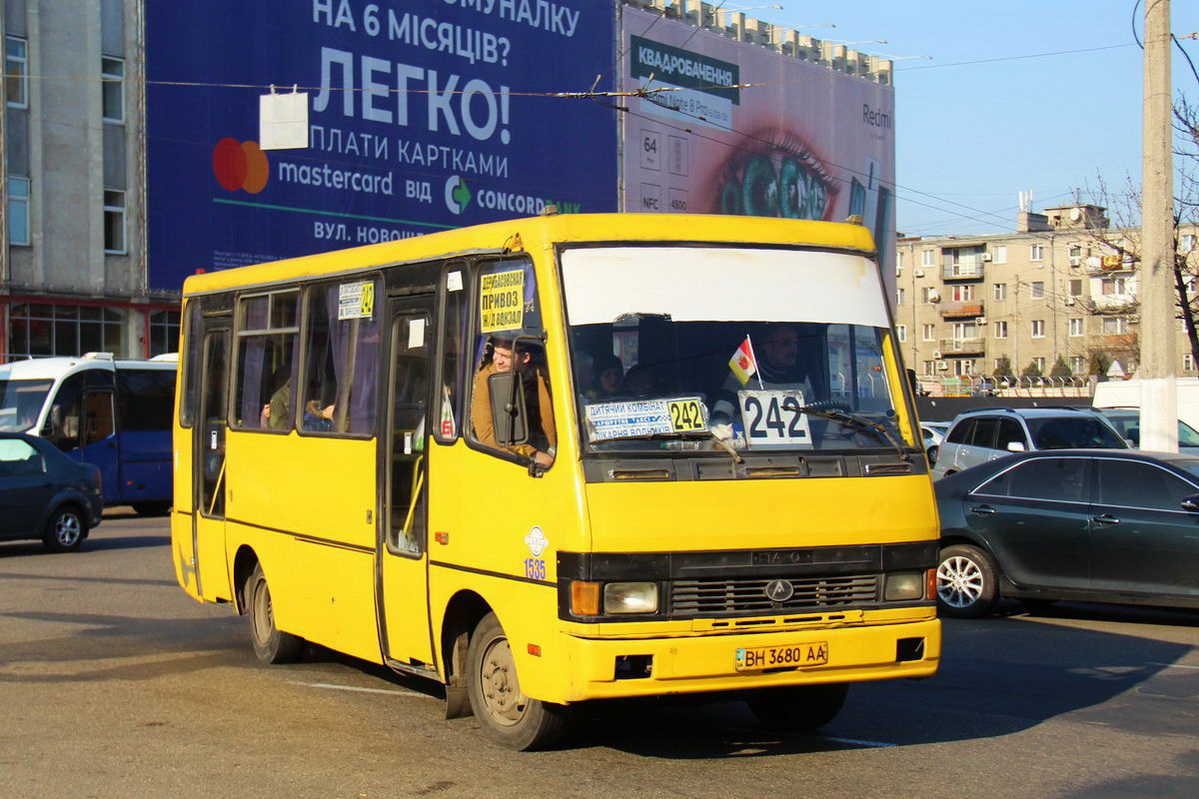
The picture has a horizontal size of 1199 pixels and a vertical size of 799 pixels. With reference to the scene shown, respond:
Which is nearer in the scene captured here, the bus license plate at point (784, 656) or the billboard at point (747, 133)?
the bus license plate at point (784, 656)

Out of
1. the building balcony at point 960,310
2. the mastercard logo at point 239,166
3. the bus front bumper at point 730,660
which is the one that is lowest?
the bus front bumper at point 730,660

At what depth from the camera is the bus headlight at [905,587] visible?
7.79 meters

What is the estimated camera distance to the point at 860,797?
7.12 metres

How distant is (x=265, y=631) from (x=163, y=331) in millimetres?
32407

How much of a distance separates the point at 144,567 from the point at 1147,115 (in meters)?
12.4

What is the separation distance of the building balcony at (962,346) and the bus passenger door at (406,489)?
9698cm

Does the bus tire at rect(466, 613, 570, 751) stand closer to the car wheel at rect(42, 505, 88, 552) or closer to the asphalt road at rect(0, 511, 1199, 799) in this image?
the asphalt road at rect(0, 511, 1199, 799)

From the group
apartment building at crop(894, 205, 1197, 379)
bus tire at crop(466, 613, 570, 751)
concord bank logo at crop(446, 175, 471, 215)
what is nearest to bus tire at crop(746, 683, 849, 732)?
bus tire at crop(466, 613, 570, 751)

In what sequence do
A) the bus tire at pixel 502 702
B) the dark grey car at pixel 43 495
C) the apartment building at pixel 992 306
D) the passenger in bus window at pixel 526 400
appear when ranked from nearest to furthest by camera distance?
1. the passenger in bus window at pixel 526 400
2. the bus tire at pixel 502 702
3. the dark grey car at pixel 43 495
4. the apartment building at pixel 992 306

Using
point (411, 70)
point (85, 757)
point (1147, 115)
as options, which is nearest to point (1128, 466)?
point (1147, 115)

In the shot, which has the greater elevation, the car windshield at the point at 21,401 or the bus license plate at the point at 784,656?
the car windshield at the point at 21,401

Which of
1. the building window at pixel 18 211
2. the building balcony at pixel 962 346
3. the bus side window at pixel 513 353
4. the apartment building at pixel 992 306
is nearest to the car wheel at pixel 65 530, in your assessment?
the bus side window at pixel 513 353

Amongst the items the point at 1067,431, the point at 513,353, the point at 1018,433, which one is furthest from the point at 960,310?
the point at 513,353

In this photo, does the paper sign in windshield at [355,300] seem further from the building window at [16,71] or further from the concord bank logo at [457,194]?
the concord bank logo at [457,194]
